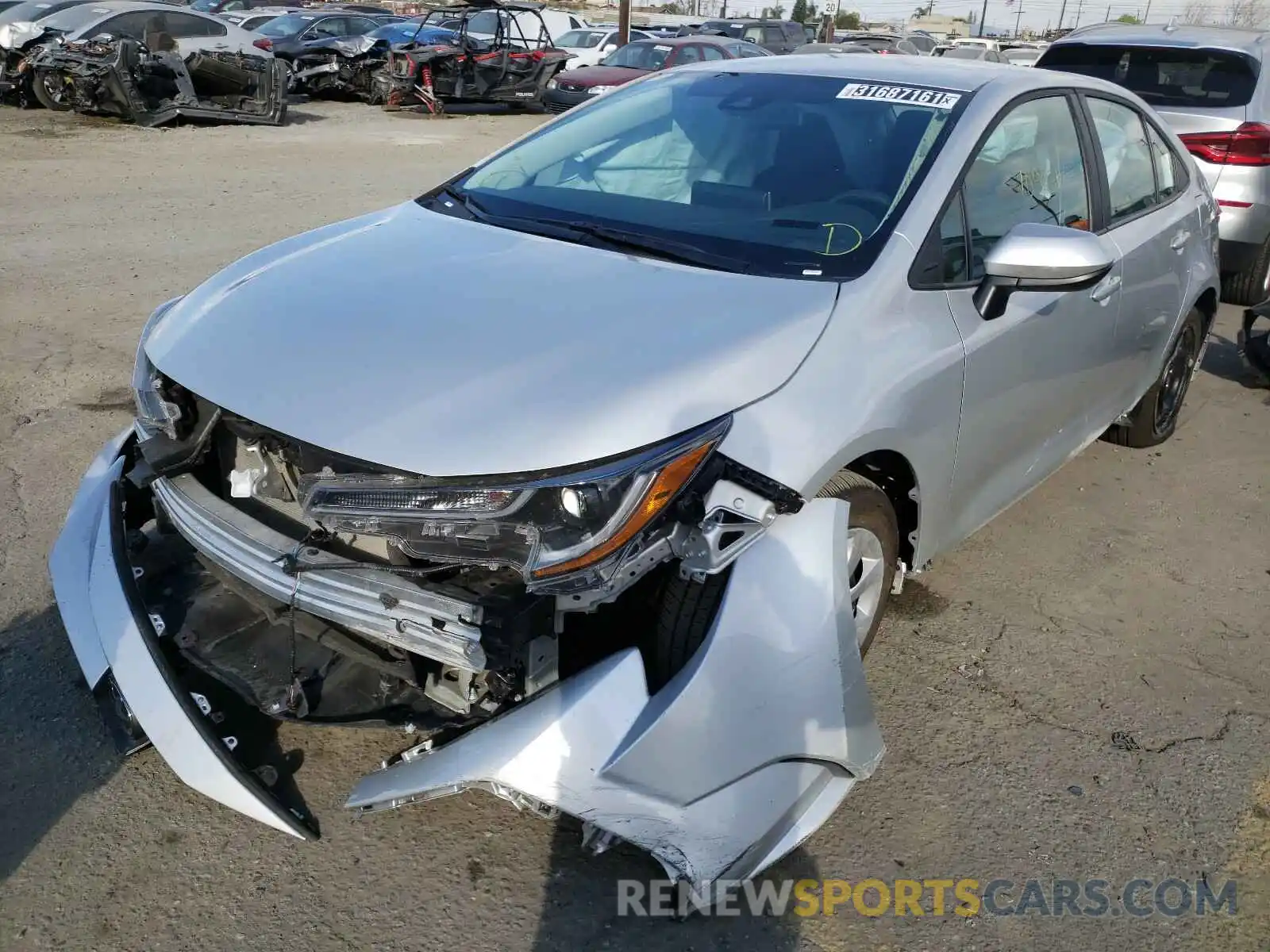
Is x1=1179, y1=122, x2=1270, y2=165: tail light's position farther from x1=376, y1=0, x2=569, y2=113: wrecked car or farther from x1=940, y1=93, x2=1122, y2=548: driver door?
x1=376, y1=0, x2=569, y2=113: wrecked car

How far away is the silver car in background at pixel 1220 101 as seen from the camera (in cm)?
639

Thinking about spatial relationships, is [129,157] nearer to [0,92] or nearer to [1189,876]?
[0,92]

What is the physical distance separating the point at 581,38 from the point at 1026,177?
23.1 metres

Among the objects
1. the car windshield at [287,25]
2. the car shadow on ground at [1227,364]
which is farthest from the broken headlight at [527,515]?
the car windshield at [287,25]

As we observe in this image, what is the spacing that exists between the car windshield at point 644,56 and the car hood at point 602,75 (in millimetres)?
99

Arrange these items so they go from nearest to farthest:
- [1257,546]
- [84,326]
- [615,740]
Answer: [615,740] < [1257,546] < [84,326]

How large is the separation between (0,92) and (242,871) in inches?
707

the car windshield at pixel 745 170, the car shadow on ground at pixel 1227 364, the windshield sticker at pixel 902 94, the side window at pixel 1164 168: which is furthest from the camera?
the car shadow on ground at pixel 1227 364

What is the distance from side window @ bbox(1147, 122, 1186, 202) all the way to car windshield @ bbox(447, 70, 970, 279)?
1.53m

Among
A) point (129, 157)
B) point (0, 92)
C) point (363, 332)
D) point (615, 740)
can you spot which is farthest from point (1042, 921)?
point (0, 92)

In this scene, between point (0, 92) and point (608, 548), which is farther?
point (0, 92)

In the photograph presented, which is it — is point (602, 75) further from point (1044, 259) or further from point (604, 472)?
point (604, 472)

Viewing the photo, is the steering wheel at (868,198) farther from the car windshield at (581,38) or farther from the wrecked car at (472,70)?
the car windshield at (581,38)

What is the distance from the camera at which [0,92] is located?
16.2 metres
